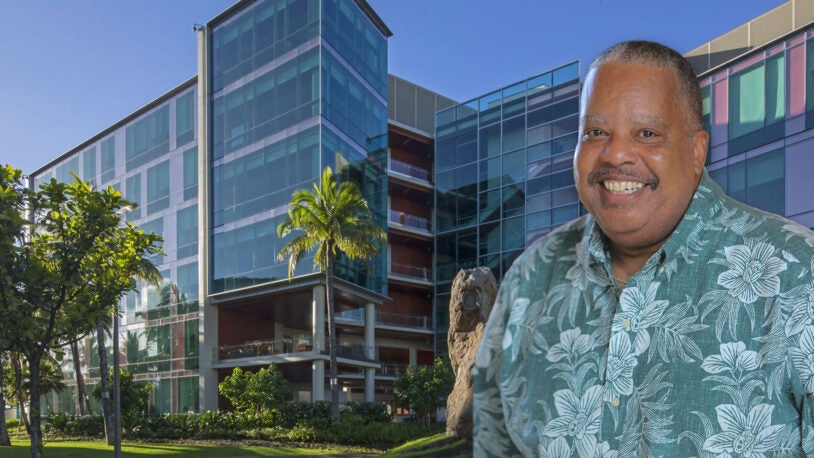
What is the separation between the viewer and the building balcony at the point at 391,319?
131ft

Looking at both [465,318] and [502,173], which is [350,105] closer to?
[502,173]

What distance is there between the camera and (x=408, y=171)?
147ft

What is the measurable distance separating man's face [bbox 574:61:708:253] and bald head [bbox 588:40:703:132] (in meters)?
0.01

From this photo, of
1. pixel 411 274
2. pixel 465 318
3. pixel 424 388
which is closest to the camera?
pixel 465 318

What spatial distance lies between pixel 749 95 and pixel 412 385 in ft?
55.9

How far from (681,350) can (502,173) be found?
38.7 meters

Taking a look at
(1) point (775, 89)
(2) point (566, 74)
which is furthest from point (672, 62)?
(2) point (566, 74)

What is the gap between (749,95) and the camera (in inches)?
969

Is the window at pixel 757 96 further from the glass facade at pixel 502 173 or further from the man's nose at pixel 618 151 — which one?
the man's nose at pixel 618 151

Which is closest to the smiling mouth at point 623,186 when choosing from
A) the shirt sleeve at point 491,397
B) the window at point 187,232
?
the shirt sleeve at point 491,397

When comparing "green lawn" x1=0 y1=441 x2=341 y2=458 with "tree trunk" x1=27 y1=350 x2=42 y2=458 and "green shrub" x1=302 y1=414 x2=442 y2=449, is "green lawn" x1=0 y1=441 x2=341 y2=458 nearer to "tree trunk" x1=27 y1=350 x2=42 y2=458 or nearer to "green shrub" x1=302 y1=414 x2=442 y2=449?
"green shrub" x1=302 y1=414 x2=442 y2=449

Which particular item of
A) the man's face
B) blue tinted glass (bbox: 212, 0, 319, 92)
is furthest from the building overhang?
the man's face

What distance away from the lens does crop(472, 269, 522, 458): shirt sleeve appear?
1683mm

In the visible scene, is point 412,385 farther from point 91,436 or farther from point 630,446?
point 630,446
